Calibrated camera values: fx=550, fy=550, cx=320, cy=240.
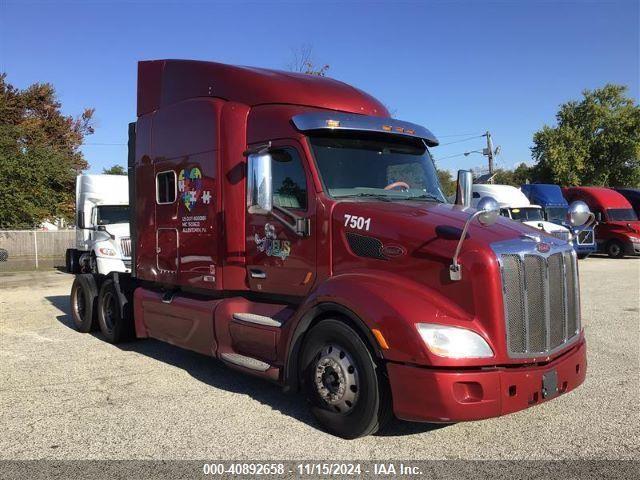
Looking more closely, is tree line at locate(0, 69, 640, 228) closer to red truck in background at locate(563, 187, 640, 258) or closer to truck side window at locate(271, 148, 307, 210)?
red truck in background at locate(563, 187, 640, 258)

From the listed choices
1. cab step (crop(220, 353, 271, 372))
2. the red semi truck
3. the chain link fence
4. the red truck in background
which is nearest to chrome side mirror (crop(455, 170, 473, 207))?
the red semi truck

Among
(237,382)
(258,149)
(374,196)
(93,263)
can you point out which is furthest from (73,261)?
(374,196)

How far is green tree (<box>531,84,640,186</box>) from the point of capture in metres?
37.6

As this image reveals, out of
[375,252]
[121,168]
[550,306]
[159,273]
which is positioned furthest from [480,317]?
[121,168]

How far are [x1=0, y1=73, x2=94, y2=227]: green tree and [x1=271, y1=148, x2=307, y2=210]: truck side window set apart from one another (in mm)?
23756

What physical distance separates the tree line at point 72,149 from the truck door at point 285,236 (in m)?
14.8

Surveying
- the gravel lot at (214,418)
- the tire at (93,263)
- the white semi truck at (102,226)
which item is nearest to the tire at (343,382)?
the gravel lot at (214,418)

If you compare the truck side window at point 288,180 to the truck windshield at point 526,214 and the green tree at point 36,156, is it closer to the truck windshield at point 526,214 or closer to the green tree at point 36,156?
the truck windshield at point 526,214

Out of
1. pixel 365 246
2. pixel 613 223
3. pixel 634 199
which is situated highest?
pixel 634 199

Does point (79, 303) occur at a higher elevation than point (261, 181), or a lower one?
lower

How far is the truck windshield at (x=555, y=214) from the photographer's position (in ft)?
73.7

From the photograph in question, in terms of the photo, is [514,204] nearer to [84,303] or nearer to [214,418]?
[84,303]

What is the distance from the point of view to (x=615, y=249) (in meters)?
23.0

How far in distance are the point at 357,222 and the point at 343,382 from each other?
127 cm
